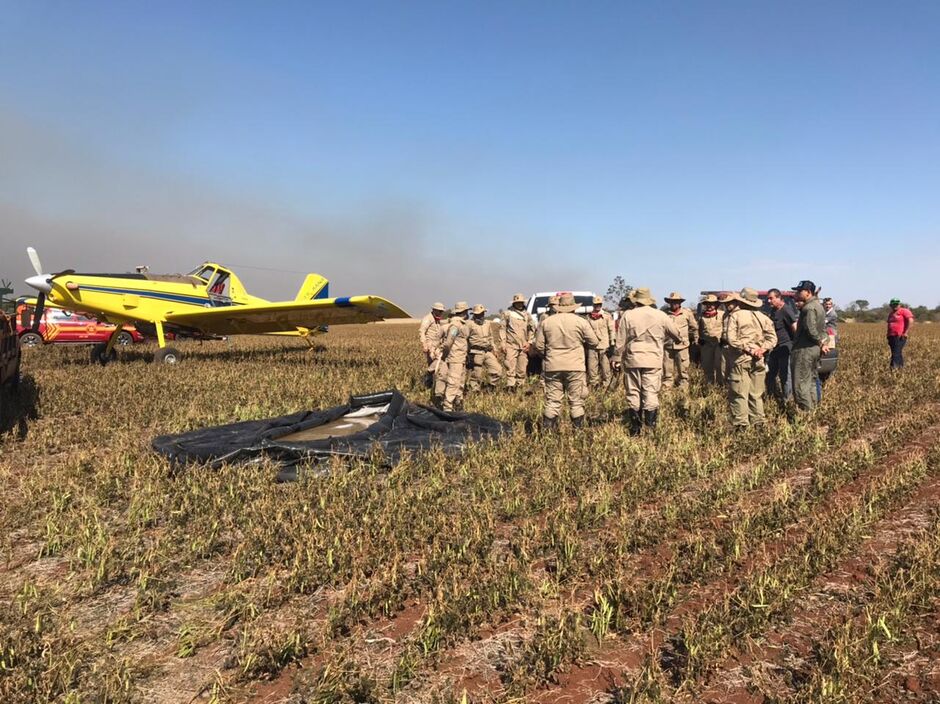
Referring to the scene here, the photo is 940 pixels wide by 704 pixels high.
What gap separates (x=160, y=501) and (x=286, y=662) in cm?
265

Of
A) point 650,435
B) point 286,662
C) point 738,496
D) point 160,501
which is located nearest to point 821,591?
point 738,496

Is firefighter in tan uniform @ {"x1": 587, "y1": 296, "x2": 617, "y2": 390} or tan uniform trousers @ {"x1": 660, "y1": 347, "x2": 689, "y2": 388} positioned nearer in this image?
tan uniform trousers @ {"x1": 660, "y1": 347, "x2": 689, "y2": 388}

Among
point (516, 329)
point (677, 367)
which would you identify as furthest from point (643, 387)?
point (516, 329)

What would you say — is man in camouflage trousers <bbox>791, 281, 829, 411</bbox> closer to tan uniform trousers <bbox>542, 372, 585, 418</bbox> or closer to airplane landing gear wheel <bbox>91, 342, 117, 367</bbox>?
tan uniform trousers <bbox>542, 372, 585, 418</bbox>

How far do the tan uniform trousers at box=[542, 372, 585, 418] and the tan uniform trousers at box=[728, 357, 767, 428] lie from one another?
191cm

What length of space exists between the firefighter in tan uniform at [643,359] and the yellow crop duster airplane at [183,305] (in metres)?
6.45

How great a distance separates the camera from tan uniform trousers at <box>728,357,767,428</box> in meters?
6.91

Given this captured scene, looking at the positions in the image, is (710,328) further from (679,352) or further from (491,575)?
(491,575)

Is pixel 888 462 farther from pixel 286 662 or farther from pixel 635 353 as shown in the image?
pixel 286 662

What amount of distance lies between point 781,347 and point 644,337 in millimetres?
2989

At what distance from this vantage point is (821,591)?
3.03m

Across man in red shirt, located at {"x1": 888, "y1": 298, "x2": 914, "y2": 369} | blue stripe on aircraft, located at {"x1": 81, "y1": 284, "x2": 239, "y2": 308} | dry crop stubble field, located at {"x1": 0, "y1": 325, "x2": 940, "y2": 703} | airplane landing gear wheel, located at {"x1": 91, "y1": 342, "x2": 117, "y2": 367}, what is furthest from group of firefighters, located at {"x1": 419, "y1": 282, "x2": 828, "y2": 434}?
airplane landing gear wheel, located at {"x1": 91, "y1": 342, "x2": 117, "y2": 367}

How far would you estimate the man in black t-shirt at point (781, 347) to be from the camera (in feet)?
27.8

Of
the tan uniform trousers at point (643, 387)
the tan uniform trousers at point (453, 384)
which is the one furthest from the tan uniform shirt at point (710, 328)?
the tan uniform trousers at point (453, 384)
